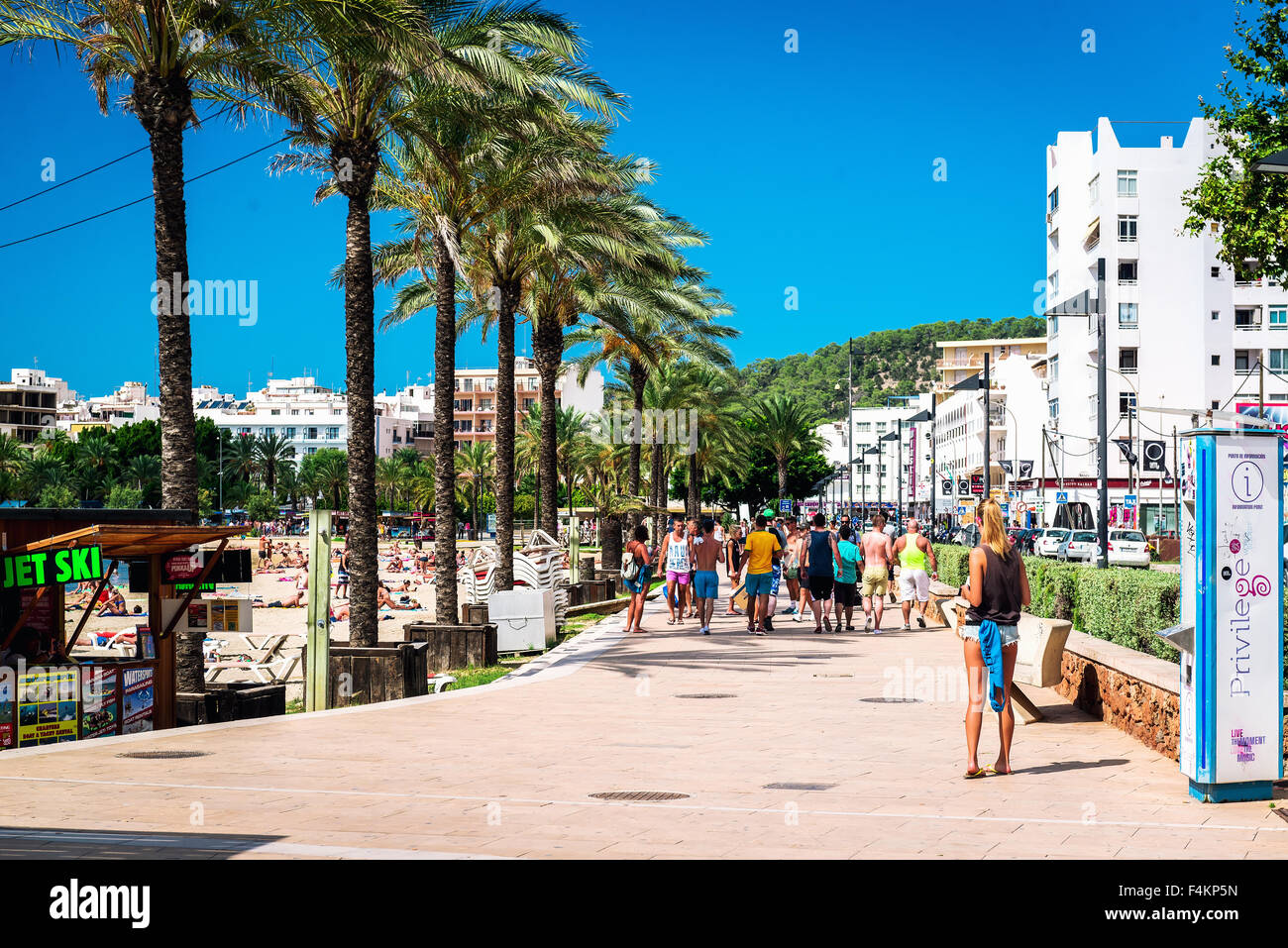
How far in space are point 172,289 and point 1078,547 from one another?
43453 mm

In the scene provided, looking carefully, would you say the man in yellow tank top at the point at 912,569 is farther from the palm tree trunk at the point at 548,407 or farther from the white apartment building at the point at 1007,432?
the white apartment building at the point at 1007,432

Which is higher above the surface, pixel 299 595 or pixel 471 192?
pixel 471 192

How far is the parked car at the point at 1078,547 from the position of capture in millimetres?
48812

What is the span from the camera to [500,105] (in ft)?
62.2

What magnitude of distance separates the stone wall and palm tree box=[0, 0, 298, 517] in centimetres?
912

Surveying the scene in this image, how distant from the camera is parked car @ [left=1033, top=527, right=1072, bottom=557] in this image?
53125 millimetres

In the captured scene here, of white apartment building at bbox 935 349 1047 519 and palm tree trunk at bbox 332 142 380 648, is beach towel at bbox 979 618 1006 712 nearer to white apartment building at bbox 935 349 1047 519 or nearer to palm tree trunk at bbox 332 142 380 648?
palm tree trunk at bbox 332 142 380 648

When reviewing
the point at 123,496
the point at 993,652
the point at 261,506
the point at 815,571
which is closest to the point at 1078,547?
the point at 815,571

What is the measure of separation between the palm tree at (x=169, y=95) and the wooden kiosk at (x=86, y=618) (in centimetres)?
115

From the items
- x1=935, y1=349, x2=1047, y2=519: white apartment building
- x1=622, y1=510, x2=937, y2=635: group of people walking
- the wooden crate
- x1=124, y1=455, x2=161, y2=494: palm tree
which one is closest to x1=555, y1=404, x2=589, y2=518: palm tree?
x1=935, y1=349, x2=1047, y2=519: white apartment building

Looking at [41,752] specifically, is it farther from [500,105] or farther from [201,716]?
[500,105]
